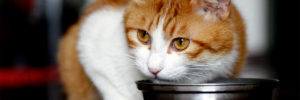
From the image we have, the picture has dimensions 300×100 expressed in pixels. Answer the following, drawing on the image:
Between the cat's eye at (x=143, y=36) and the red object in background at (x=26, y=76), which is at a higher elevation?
the cat's eye at (x=143, y=36)

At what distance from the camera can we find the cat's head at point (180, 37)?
1423mm

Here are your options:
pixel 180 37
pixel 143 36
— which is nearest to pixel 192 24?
pixel 180 37

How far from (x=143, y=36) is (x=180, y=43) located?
17cm

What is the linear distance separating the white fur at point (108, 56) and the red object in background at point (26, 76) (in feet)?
6.20

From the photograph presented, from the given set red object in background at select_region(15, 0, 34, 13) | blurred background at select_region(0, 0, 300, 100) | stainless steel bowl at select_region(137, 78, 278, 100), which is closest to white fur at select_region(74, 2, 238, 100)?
stainless steel bowl at select_region(137, 78, 278, 100)

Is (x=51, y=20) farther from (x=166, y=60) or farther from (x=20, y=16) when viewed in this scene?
(x=166, y=60)

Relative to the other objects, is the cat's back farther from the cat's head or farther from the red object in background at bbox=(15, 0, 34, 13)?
the red object in background at bbox=(15, 0, 34, 13)

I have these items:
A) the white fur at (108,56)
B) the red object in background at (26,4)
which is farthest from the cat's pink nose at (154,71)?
the red object in background at (26,4)

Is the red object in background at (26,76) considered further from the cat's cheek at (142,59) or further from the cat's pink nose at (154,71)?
the cat's pink nose at (154,71)

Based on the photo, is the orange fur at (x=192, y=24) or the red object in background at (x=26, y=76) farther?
the red object in background at (x=26, y=76)

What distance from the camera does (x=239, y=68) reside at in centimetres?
185

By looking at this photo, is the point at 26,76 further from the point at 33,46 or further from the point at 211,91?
the point at 211,91

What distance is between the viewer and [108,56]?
70.4 inches

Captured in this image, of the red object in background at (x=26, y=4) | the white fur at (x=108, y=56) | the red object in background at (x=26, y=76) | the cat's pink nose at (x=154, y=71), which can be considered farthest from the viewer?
the red object in background at (x=26, y=4)
